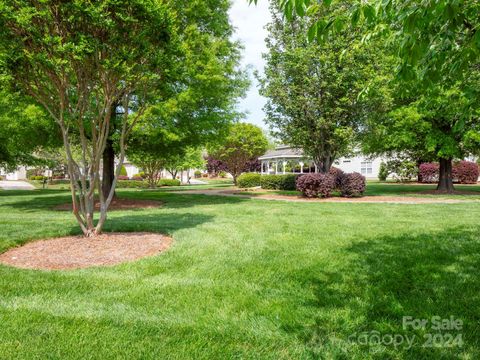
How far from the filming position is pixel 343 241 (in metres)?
6.48

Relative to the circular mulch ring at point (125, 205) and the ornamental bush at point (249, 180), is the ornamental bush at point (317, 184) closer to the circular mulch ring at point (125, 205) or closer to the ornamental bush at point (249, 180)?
the circular mulch ring at point (125, 205)

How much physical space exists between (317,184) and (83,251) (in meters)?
11.9

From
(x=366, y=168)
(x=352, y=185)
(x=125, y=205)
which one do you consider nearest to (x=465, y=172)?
(x=366, y=168)

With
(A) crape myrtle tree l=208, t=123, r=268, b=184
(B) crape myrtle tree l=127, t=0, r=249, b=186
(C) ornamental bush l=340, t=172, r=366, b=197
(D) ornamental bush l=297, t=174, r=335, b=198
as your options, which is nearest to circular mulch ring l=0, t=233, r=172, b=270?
(B) crape myrtle tree l=127, t=0, r=249, b=186

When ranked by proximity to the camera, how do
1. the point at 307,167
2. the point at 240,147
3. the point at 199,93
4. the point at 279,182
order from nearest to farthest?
the point at 199,93 → the point at 279,182 → the point at 240,147 → the point at 307,167

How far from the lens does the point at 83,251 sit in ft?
19.0

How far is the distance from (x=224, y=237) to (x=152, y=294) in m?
3.11

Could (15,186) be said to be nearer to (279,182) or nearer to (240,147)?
(240,147)

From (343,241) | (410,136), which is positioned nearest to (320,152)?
(410,136)

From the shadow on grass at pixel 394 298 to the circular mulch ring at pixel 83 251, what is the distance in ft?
10.4

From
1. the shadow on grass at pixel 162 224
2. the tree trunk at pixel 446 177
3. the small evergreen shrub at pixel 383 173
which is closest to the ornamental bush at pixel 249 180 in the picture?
the tree trunk at pixel 446 177

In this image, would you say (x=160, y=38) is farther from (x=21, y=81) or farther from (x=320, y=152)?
(x=320, y=152)

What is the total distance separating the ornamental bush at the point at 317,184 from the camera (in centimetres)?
1552

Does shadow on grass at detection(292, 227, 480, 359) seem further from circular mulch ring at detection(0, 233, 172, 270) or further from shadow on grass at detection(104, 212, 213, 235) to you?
shadow on grass at detection(104, 212, 213, 235)
